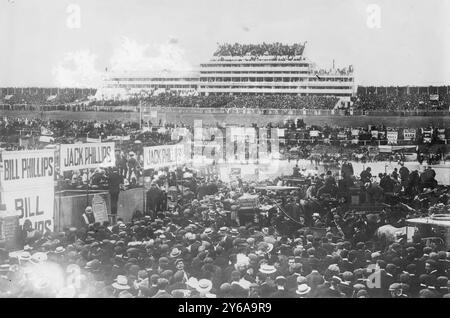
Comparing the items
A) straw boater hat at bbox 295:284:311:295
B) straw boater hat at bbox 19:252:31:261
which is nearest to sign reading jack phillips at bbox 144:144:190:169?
straw boater hat at bbox 19:252:31:261

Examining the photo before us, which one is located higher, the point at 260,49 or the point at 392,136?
the point at 260,49

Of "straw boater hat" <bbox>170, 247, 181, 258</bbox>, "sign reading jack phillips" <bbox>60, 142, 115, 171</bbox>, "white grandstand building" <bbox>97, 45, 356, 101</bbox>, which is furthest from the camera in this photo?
"white grandstand building" <bbox>97, 45, 356, 101</bbox>

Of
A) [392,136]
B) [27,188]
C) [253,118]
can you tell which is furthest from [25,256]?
[392,136]

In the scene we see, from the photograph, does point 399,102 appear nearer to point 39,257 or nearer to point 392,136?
point 392,136

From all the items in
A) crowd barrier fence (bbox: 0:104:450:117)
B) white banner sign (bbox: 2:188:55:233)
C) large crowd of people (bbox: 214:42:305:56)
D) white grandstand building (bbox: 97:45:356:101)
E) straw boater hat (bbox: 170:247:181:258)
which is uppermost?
large crowd of people (bbox: 214:42:305:56)

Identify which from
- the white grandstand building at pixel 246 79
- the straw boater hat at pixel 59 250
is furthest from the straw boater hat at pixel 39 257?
the white grandstand building at pixel 246 79

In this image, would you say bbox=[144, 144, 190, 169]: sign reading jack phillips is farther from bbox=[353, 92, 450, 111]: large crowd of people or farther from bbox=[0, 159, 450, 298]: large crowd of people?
bbox=[353, 92, 450, 111]: large crowd of people
